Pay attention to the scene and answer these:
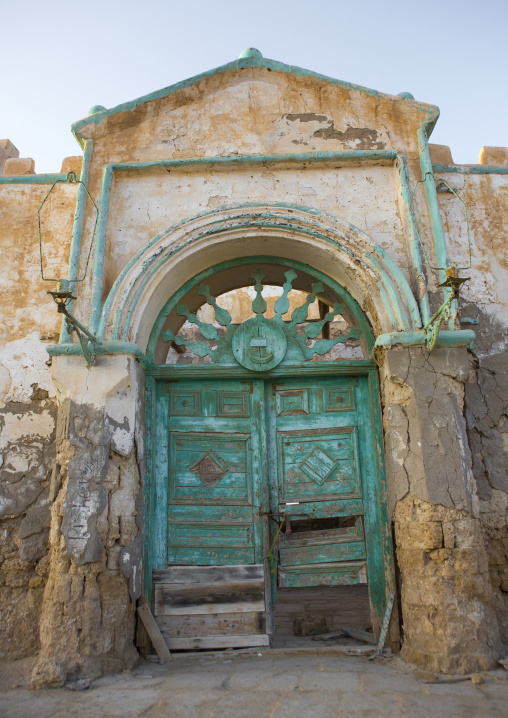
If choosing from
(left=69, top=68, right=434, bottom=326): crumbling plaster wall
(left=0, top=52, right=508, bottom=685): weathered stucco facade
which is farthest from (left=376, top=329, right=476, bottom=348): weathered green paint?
(left=69, top=68, right=434, bottom=326): crumbling plaster wall

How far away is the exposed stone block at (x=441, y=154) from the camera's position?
16.4ft

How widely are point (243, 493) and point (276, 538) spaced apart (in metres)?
0.43

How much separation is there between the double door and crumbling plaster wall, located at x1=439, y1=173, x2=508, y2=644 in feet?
2.59

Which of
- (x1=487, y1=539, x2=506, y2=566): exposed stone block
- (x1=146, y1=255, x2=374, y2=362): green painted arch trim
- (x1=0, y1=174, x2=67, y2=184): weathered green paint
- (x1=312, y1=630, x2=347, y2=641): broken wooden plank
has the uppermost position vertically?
(x1=0, y1=174, x2=67, y2=184): weathered green paint

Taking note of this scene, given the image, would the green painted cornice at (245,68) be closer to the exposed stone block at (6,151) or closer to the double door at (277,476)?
the exposed stone block at (6,151)

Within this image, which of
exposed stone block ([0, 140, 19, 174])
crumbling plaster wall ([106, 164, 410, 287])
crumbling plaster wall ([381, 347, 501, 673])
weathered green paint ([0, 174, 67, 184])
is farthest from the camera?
exposed stone block ([0, 140, 19, 174])

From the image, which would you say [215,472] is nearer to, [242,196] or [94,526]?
[94,526]

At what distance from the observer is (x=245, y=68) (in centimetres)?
498

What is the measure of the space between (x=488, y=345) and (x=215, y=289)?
252cm

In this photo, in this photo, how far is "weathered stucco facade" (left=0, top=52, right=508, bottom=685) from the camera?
12.1 ft

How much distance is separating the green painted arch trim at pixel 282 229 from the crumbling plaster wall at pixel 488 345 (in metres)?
0.63

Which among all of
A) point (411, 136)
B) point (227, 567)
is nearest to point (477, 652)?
point (227, 567)

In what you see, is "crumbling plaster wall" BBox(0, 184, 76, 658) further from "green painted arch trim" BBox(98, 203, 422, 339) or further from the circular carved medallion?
the circular carved medallion

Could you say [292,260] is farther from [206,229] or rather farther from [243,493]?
[243,493]
